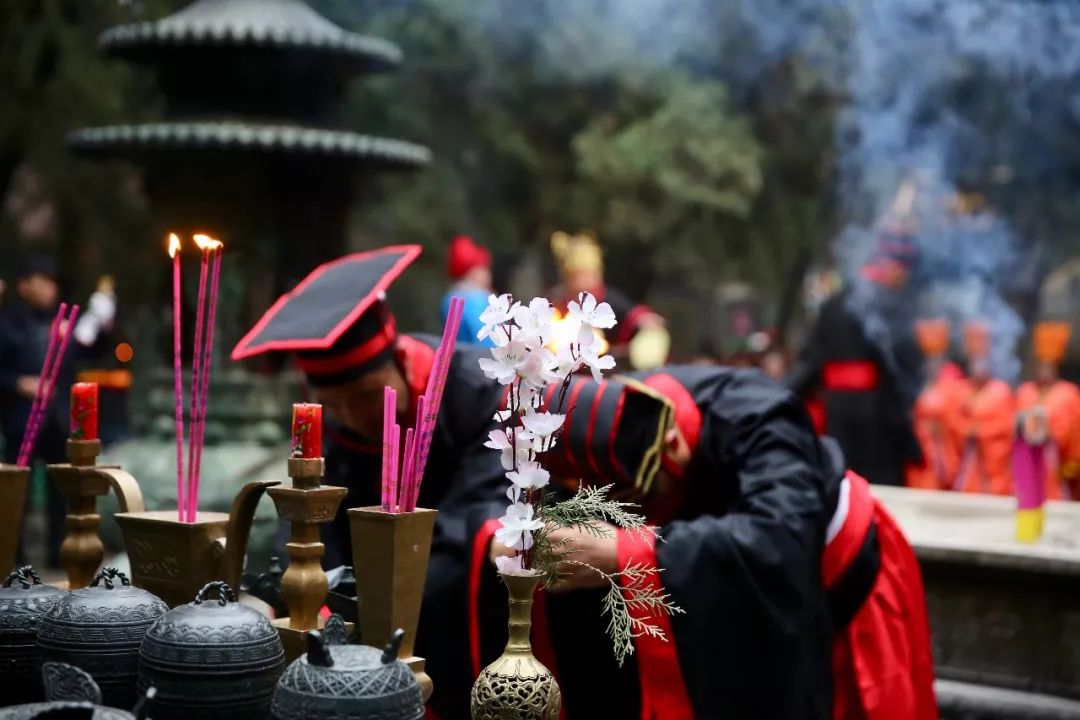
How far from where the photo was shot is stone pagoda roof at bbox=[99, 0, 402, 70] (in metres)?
6.84

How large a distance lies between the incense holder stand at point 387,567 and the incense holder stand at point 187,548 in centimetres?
37

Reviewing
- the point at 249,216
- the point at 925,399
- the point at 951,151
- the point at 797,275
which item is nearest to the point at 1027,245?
the point at 951,151

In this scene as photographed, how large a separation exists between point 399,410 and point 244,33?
145 inches

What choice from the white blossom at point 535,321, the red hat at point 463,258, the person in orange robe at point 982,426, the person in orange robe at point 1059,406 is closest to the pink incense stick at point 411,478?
the white blossom at point 535,321

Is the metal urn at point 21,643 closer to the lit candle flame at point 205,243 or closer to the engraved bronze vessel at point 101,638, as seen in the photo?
the engraved bronze vessel at point 101,638

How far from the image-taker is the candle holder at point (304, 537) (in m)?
2.34

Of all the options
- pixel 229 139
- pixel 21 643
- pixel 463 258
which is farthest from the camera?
pixel 463 258

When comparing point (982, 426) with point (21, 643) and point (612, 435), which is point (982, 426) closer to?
point (612, 435)

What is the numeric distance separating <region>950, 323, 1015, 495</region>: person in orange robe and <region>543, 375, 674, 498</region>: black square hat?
6416 mm

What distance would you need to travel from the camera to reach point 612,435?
3.45 m

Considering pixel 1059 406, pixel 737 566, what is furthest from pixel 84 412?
pixel 1059 406

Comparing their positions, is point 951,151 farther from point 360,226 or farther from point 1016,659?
point 1016,659

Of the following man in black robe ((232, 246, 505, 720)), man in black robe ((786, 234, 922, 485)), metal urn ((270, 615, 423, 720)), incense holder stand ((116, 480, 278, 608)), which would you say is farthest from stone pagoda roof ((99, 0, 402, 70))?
metal urn ((270, 615, 423, 720))

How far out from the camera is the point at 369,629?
2283mm
